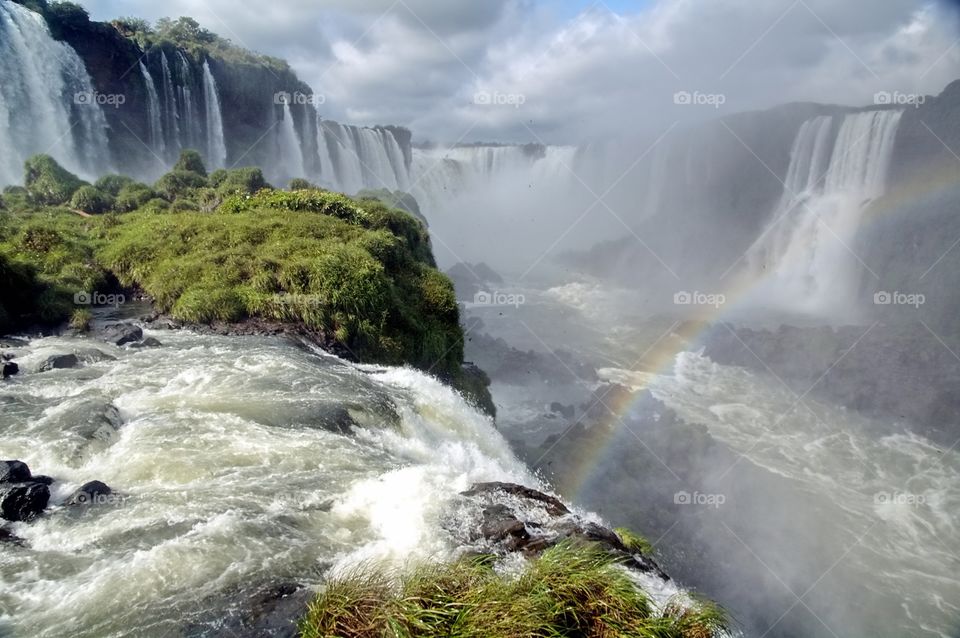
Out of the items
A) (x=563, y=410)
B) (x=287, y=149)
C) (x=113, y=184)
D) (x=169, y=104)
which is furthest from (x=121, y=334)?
(x=287, y=149)

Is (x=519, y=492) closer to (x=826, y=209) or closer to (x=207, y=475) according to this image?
(x=207, y=475)

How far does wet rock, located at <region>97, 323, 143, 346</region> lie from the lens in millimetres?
11870

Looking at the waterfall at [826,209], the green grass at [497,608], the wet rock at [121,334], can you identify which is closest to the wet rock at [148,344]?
the wet rock at [121,334]

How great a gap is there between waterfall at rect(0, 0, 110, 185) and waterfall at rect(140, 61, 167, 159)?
4.29 meters

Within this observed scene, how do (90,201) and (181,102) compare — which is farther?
(181,102)

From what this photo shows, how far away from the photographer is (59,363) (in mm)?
10062

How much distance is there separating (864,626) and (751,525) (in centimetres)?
424

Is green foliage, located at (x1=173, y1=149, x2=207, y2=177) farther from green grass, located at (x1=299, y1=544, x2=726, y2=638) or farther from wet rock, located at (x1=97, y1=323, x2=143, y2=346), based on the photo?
green grass, located at (x1=299, y1=544, x2=726, y2=638)

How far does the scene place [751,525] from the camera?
18.8m

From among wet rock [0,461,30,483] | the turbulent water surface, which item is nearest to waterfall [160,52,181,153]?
the turbulent water surface

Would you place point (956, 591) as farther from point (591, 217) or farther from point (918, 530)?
point (591, 217)

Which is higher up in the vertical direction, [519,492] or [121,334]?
[121,334]

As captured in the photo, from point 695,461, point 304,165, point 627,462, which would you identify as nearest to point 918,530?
point 695,461

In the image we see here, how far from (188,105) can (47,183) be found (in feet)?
81.1
